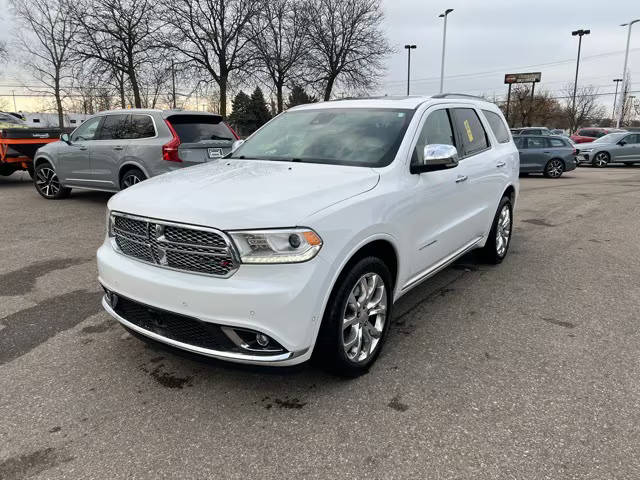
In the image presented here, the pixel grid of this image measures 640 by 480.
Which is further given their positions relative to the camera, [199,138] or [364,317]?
[199,138]

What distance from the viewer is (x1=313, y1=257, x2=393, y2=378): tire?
280 cm

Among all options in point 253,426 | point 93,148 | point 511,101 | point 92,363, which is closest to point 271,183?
point 253,426

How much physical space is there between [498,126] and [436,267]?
252cm

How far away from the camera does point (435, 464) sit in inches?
93.4

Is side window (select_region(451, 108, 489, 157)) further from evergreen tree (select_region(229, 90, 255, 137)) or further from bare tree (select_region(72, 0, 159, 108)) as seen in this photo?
evergreen tree (select_region(229, 90, 255, 137))

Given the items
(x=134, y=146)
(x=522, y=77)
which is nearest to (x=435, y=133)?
(x=134, y=146)

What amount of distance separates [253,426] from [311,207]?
4.10 ft

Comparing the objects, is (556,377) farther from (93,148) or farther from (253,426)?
(93,148)

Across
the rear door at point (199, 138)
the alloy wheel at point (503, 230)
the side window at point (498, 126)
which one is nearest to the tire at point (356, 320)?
the alloy wheel at point (503, 230)

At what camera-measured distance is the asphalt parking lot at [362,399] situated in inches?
93.9

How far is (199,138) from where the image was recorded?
816 cm

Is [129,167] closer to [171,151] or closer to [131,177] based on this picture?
[131,177]

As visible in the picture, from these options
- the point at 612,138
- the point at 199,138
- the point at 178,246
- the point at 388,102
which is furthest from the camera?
the point at 612,138

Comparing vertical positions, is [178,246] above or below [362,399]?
above
